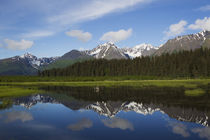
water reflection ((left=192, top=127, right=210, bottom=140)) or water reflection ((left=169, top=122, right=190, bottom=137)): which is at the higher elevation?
water reflection ((left=192, top=127, right=210, bottom=140))

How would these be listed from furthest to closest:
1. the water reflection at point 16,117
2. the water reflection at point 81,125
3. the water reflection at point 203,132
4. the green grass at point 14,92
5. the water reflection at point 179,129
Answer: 1. the green grass at point 14,92
2. the water reflection at point 16,117
3. the water reflection at point 81,125
4. the water reflection at point 179,129
5. the water reflection at point 203,132

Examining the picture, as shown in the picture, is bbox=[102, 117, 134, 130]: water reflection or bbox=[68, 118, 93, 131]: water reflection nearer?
bbox=[68, 118, 93, 131]: water reflection

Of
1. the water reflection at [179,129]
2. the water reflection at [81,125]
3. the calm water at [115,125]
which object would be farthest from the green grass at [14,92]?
the water reflection at [179,129]

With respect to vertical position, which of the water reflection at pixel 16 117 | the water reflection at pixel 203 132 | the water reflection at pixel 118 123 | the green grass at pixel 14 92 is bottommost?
the water reflection at pixel 118 123

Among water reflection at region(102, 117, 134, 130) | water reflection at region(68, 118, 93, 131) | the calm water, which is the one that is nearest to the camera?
the calm water

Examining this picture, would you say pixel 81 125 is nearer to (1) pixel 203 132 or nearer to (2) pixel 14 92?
(1) pixel 203 132

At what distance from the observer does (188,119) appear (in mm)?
28719

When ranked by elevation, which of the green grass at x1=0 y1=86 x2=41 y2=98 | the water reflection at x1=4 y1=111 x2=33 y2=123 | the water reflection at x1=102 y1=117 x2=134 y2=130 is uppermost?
the green grass at x1=0 y1=86 x2=41 y2=98

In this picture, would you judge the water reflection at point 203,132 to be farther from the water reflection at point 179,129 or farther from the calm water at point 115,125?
the water reflection at point 179,129

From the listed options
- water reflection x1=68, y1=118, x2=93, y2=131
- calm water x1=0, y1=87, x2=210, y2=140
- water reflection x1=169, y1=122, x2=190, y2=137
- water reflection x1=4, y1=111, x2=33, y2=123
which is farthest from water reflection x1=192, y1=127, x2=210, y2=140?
water reflection x1=4, y1=111, x2=33, y2=123

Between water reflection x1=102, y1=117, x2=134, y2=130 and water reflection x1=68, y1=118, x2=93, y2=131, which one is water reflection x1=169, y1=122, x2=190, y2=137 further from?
water reflection x1=68, y1=118, x2=93, y2=131

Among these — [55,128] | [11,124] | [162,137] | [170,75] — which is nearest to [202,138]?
[162,137]

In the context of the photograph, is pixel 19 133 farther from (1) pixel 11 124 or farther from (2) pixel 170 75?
(2) pixel 170 75

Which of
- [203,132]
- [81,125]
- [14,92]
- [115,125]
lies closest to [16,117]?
[81,125]
